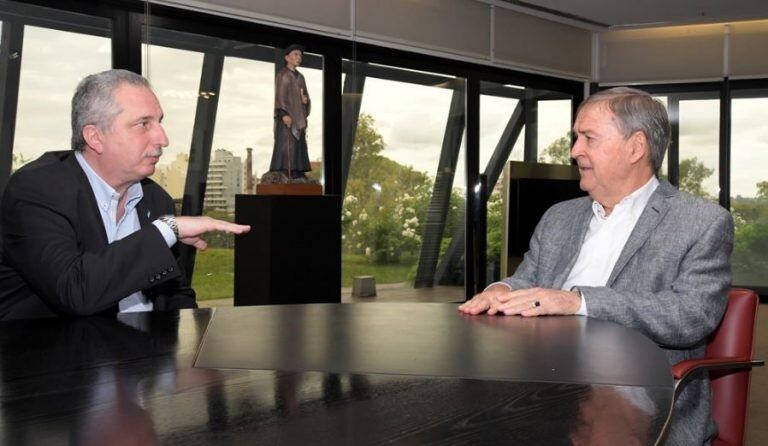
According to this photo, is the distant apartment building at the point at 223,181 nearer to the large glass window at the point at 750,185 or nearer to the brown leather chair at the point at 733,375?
the brown leather chair at the point at 733,375

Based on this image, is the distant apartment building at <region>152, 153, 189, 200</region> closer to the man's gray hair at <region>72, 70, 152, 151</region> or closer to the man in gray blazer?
the man's gray hair at <region>72, 70, 152, 151</region>

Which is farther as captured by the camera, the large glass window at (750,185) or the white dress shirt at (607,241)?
the large glass window at (750,185)

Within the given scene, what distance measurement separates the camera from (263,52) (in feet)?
21.1

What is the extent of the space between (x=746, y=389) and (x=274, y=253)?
3.11 metres

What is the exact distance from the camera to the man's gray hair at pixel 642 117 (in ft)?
7.54

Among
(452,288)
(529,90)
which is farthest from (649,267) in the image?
(529,90)

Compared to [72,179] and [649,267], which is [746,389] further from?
[72,179]

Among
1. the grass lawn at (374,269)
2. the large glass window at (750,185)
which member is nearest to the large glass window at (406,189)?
the grass lawn at (374,269)

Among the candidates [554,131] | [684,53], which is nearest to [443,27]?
[554,131]

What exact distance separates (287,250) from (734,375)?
3111 millimetres

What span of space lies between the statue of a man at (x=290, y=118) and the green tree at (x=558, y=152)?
4.88m

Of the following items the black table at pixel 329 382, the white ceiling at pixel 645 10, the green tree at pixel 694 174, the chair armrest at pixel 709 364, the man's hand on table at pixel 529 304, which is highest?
the white ceiling at pixel 645 10

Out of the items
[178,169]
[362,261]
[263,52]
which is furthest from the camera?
[362,261]

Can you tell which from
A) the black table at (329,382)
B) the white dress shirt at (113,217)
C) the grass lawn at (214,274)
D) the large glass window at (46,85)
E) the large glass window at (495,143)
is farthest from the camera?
the large glass window at (495,143)
